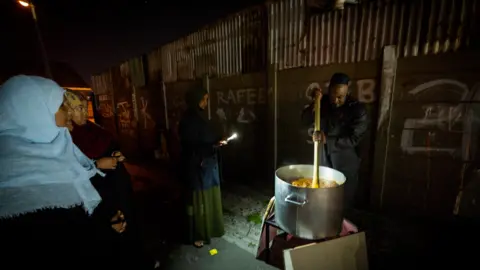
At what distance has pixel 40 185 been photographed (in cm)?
135

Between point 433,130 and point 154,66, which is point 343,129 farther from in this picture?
point 154,66

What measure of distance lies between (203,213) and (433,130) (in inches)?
164

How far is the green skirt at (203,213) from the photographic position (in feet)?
11.7

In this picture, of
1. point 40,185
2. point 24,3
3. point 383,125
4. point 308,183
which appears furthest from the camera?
point 24,3

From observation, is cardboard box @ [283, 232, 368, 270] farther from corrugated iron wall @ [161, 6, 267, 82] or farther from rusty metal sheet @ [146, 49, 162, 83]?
rusty metal sheet @ [146, 49, 162, 83]

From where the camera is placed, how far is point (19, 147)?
4.32 ft

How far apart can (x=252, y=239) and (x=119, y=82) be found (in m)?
11.0

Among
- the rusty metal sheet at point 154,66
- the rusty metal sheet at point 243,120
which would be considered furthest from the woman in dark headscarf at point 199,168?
the rusty metal sheet at point 154,66

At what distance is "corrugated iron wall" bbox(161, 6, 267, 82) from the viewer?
582 cm

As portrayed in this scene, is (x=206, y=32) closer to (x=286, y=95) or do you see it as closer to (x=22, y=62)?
(x=286, y=95)

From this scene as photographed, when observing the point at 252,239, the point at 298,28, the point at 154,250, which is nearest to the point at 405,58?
the point at 298,28

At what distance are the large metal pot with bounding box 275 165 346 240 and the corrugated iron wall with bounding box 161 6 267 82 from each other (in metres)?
4.50

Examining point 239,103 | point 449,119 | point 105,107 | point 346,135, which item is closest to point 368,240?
point 346,135

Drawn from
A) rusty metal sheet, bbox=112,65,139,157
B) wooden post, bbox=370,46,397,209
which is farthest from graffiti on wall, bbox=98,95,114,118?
wooden post, bbox=370,46,397,209
